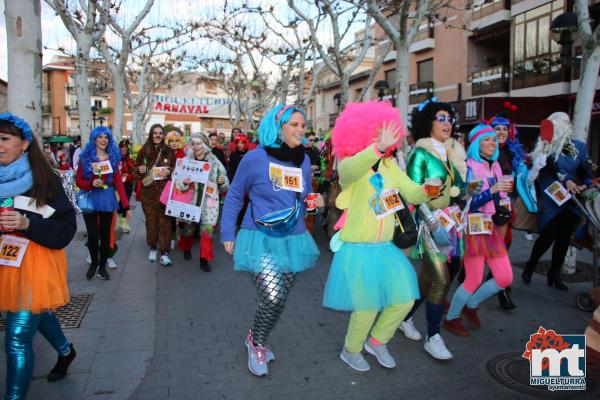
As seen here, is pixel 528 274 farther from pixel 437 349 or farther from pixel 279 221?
pixel 279 221

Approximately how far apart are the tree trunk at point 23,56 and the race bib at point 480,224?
13.0 feet

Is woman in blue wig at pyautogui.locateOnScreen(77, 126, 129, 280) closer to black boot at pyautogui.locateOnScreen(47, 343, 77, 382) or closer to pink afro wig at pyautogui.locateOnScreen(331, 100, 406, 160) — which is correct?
black boot at pyautogui.locateOnScreen(47, 343, 77, 382)

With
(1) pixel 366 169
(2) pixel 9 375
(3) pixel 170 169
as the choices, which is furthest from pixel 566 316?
(3) pixel 170 169

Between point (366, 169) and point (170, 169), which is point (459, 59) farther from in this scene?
point (366, 169)

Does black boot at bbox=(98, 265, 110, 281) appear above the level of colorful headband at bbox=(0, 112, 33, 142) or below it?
below

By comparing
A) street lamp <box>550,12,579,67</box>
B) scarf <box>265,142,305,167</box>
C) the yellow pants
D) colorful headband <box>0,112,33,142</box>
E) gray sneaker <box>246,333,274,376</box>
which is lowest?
gray sneaker <box>246,333,274,376</box>

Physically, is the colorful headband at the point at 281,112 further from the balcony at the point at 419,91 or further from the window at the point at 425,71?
the window at the point at 425,71

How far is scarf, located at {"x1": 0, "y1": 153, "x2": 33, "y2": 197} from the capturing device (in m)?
2.81

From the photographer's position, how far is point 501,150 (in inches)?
218

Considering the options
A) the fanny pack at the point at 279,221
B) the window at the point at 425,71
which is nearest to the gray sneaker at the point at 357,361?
the fanny pack at the point at 279,221

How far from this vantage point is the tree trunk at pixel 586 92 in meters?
6.64

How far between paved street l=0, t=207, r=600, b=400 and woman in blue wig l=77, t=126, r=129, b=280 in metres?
0.41

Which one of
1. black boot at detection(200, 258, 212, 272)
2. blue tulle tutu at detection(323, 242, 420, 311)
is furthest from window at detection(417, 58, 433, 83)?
blue tulle tutu at detection(323, 242, 420, 311)

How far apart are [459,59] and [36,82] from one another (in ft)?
78.5
